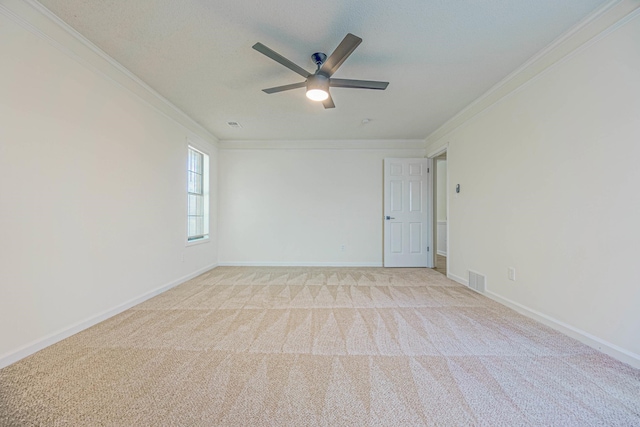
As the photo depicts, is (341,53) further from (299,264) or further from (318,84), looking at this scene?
(299,264)

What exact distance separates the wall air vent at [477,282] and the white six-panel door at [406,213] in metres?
1.60

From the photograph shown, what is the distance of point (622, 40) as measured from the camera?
1901 millimetres

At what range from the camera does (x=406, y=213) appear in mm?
5297

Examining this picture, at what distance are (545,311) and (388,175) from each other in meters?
3.33

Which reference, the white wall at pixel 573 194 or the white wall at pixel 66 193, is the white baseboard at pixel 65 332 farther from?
the white wall at pixel 573 194

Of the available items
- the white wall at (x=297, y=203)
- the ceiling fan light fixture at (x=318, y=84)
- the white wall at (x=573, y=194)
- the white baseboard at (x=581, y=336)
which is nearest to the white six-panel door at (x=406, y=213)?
the white wall at (x=297, y=203)

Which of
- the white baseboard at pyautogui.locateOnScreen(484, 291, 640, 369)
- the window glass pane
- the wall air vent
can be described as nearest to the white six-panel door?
the wall air vent

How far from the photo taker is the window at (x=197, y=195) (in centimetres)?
455

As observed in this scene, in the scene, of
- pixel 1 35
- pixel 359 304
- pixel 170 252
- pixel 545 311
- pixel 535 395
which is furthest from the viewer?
pixel 170 252

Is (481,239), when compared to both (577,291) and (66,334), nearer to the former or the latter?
(577,291)

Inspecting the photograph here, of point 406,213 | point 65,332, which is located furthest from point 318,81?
point 406,213

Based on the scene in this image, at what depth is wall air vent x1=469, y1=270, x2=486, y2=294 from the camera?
11.3ft

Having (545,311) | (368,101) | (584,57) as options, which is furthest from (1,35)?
(545,311)

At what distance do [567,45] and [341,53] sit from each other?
190 cm
